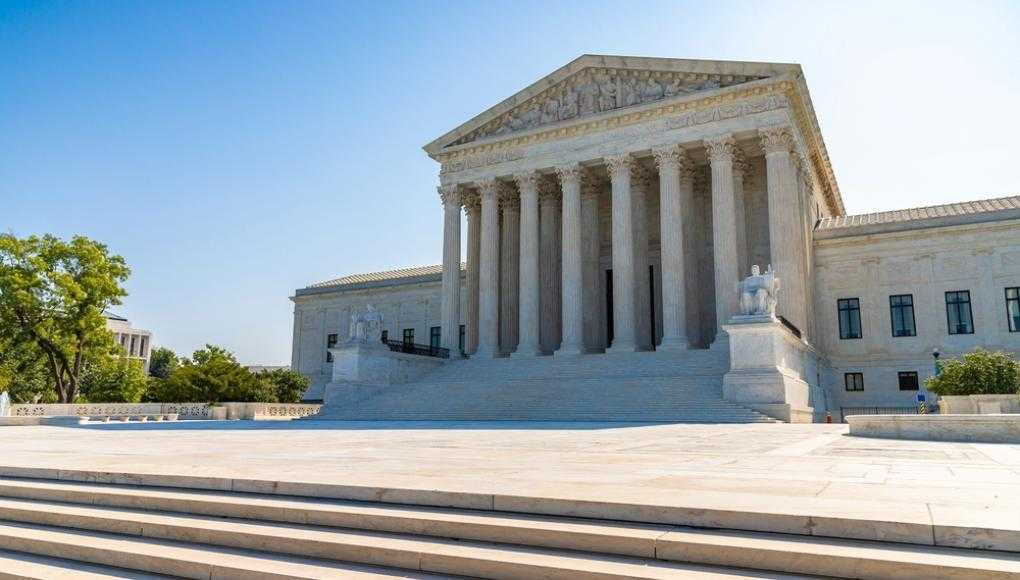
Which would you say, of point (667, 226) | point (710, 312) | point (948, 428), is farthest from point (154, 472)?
point (710, 312)

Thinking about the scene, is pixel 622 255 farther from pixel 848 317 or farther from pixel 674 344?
pixel 848 317

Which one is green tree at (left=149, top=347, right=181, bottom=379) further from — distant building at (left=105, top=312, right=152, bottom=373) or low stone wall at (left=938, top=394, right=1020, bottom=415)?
low stone wall at (left=938, top=394, right=1020, bottom=415)

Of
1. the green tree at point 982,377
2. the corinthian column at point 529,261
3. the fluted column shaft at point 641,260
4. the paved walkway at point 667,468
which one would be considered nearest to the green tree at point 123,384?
the corinthian column at point 529,261

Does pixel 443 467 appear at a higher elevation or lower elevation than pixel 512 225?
lower

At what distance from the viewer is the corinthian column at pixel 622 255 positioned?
129ft

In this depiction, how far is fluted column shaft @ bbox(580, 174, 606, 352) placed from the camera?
44.7 m

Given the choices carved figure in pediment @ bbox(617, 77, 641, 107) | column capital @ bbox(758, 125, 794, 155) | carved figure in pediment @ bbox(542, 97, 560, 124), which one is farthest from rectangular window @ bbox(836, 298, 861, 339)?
carved figure in pediment @ bbox(542, 97, 560, 124)

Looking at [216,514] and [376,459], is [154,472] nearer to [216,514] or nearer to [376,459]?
[216,514]

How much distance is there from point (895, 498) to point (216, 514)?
6859 millimetres

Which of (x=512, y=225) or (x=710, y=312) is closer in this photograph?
(x=710, y=312)

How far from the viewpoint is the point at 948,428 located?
55.8ft

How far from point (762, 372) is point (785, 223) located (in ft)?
38.9

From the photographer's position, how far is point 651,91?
40.7 metres

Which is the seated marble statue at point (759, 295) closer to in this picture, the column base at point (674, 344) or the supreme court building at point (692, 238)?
the supreme court building at point (692, 238)
